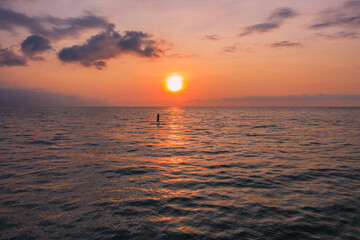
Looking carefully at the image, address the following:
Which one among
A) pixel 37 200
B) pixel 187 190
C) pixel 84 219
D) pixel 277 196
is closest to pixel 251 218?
pixel 277 196

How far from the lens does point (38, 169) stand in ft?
54.7

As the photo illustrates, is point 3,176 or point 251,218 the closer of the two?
point 251,218

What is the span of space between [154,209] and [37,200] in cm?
586

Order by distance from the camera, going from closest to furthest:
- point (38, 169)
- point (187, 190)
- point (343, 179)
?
point (187, 190), point (343, 179), point (38, 169)

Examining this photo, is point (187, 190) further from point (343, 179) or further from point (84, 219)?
point (343, 179)

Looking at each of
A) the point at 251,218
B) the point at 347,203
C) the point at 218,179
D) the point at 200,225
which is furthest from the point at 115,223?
the point at 347,203

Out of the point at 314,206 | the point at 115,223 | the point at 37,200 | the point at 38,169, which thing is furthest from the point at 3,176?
the point at 314,206

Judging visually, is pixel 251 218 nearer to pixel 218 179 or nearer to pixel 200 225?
pixel 200 225

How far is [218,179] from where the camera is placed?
14594mm

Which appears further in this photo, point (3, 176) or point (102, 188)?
point (3, 176)

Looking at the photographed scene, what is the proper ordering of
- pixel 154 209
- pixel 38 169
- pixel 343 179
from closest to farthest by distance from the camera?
pixel 154 209, pixel 343 179, pixel 38 169

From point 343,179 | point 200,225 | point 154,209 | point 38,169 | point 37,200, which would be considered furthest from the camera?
point 38,169

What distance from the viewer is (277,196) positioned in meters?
11.6

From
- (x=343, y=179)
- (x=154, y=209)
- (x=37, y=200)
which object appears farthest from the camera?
(x=343, y=179)
